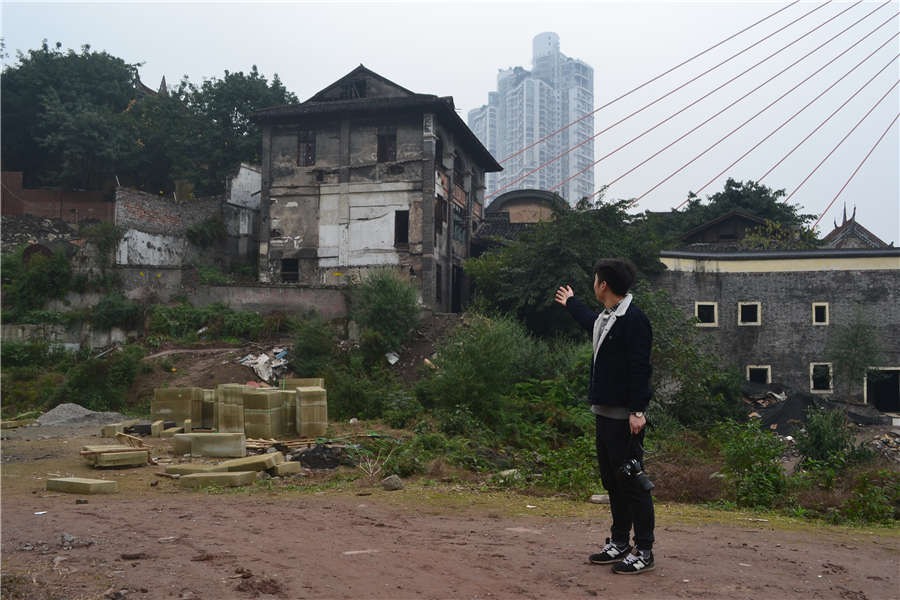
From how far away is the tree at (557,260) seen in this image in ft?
73.5

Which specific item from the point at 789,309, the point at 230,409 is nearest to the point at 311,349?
the point at 230,409

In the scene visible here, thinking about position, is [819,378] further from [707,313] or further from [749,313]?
[707,313]

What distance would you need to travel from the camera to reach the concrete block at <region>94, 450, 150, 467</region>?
9289mm

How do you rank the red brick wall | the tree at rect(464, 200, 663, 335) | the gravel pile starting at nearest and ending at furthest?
the gravel pile
the tree at rect(464, 200, 663, 335)
the red brick wall

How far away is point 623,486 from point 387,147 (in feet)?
78.1

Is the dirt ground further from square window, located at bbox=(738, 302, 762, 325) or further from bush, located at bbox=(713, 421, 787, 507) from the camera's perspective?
square window, located at bbox=(738, 302, 762, 325)

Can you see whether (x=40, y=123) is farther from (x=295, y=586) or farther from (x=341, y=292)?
(x=295, y=586)

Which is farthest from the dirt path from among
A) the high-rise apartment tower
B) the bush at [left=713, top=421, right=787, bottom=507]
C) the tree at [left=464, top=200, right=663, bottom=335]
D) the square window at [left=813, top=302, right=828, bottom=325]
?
the high-rise apartment tower

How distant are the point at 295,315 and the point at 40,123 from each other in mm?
18225

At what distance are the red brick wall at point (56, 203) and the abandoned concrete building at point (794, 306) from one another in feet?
82.3

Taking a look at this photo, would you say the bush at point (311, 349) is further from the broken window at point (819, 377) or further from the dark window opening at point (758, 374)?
the broken window at point (819, 377)

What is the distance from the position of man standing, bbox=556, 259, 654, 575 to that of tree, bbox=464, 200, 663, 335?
17142mm

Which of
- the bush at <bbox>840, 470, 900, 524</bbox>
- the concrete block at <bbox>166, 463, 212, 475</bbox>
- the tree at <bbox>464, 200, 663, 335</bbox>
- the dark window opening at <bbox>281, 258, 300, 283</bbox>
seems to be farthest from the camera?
the dark window opening at <bbox>281, 258, 300, 283</bbox>

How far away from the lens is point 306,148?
27312 millimetres
